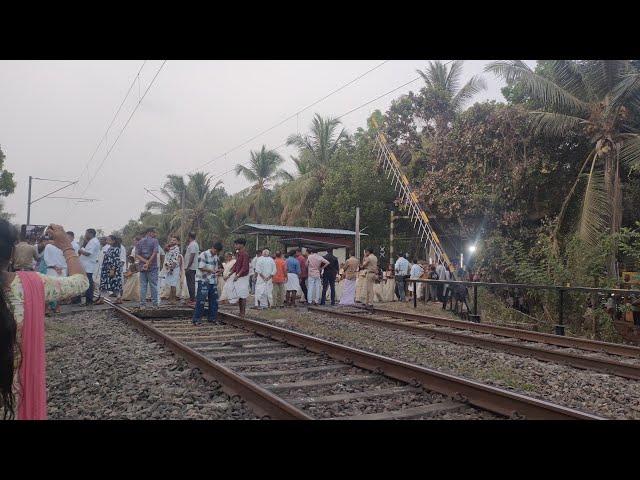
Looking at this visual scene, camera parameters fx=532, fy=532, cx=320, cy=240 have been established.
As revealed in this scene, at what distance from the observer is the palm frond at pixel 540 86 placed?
15180 millimetres

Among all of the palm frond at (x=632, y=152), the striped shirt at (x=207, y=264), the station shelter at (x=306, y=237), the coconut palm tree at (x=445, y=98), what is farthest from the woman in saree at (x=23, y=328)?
the coconut palm tree at (x=445, y=98)

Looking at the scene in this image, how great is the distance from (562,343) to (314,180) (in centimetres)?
2368

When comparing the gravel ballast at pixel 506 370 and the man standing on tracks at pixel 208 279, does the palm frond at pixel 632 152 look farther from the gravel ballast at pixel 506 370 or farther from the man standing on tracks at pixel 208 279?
the man standing on tracks at pixel 208 279

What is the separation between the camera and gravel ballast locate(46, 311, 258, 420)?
498cm

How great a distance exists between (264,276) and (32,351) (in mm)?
11350

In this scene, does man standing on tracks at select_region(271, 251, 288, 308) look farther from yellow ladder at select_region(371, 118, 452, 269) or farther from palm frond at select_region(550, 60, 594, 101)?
palm frond at select_region(550, 60, 594, 101)

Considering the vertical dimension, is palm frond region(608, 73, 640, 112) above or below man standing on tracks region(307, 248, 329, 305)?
above

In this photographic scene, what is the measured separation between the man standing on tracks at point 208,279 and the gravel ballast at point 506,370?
1457 millimetres

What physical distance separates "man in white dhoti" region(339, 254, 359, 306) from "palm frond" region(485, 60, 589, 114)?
22.6ft

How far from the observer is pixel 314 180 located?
3180cm

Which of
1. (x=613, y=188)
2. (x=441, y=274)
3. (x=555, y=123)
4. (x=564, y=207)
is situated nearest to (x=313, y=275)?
(x=441, y=274)

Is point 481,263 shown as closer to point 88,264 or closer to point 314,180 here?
point 88,264

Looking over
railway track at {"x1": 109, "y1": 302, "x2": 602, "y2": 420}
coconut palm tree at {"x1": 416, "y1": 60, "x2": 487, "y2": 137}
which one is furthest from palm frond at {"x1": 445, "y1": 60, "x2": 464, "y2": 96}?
railway track at {"x1": 109, "y1": 302, "x2": 602, "y2": 420}

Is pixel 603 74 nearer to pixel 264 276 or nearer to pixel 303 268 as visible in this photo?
pixel 303 268
